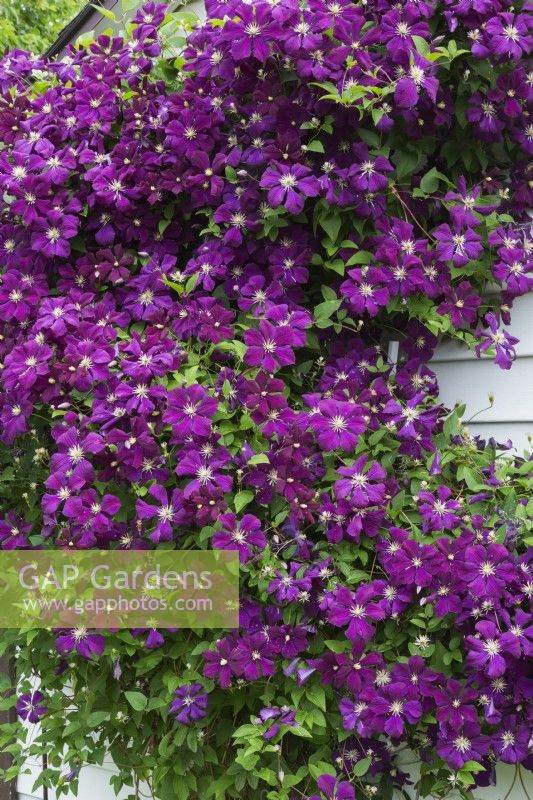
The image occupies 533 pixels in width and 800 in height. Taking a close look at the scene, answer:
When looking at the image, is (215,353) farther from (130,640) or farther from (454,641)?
(454,641)

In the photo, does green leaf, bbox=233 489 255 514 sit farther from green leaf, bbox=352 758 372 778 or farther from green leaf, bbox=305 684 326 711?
green leaf, bbox=352 758 372 778

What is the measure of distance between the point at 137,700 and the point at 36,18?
20.1 ft

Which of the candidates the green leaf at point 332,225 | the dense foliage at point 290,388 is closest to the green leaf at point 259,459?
the dense foliage at point 290,388

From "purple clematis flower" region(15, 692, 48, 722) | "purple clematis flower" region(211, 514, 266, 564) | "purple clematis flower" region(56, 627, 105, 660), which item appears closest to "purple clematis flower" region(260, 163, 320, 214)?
"purple clematis flower" region(211, 514, 266, 564)

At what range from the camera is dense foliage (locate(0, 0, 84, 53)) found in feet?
18.9

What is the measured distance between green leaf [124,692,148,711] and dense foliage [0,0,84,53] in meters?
4.91

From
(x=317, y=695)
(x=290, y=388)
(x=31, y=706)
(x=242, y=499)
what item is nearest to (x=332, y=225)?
(x=290, y=388)

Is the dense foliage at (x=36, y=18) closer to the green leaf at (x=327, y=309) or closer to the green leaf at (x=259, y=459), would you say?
the green leaf at (x=327, y=309)

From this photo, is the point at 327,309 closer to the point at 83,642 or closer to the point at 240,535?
the point at 240,535

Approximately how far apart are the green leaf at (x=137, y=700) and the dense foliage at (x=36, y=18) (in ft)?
16.1

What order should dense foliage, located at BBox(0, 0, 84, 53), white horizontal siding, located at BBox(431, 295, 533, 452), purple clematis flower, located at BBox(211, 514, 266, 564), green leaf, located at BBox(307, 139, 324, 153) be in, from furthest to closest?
dense foliage, located at BBox(0, 0, 84, 53) < white horizontal siding, located at BBox(431, 295, 533, 452) < green leaf, located at BBox(307, 139, 324, 153) < purple clematis flower, located at BBox(211, 514, 266, 564)

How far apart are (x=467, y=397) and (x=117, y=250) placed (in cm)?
89

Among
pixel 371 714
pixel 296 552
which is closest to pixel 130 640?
pixel 296 552

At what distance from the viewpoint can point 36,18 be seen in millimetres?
6332
